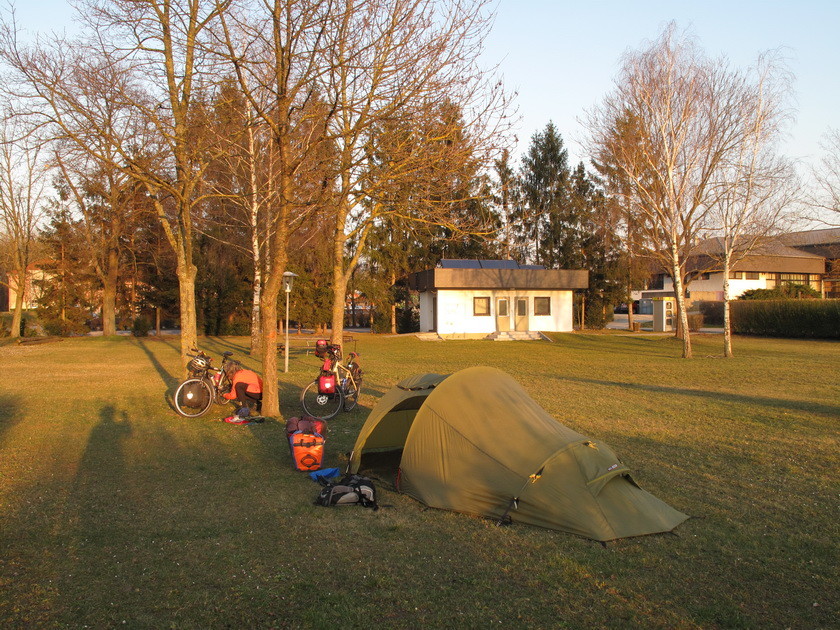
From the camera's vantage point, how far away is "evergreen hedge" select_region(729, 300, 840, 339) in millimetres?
30125

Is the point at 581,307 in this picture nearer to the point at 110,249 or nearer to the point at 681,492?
the point at 110,249

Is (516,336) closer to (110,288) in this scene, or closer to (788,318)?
(788,318)

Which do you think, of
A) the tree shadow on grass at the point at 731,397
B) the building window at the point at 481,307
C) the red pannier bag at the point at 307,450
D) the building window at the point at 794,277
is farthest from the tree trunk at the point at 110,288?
the building window at the point at 794,277

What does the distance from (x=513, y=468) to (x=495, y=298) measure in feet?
99.7

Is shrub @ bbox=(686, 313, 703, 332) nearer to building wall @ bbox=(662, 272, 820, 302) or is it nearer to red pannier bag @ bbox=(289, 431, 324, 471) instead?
building wall @ bbox=(662, 272, 820, 302)

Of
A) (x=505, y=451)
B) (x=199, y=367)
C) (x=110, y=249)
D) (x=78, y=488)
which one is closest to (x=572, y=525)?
(x=505, y=451)

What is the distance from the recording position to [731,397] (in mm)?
12133

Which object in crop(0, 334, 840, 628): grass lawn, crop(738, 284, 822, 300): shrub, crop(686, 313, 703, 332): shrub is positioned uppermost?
crop(738, 284, 822, 300): shrub

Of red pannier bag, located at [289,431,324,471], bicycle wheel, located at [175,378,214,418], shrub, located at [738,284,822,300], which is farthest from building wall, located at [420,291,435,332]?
red pannier bag, located at [289,431,324,471]

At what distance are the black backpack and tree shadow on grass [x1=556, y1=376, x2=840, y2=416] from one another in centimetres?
852

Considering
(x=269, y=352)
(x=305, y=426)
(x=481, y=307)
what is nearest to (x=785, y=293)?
(x=481, y=307)

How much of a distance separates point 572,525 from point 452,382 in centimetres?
182

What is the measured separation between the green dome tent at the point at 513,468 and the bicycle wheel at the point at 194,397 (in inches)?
185

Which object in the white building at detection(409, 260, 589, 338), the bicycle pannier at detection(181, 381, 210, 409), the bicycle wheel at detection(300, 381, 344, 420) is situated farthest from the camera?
the white building at detection(409, 260, 589, 338)
